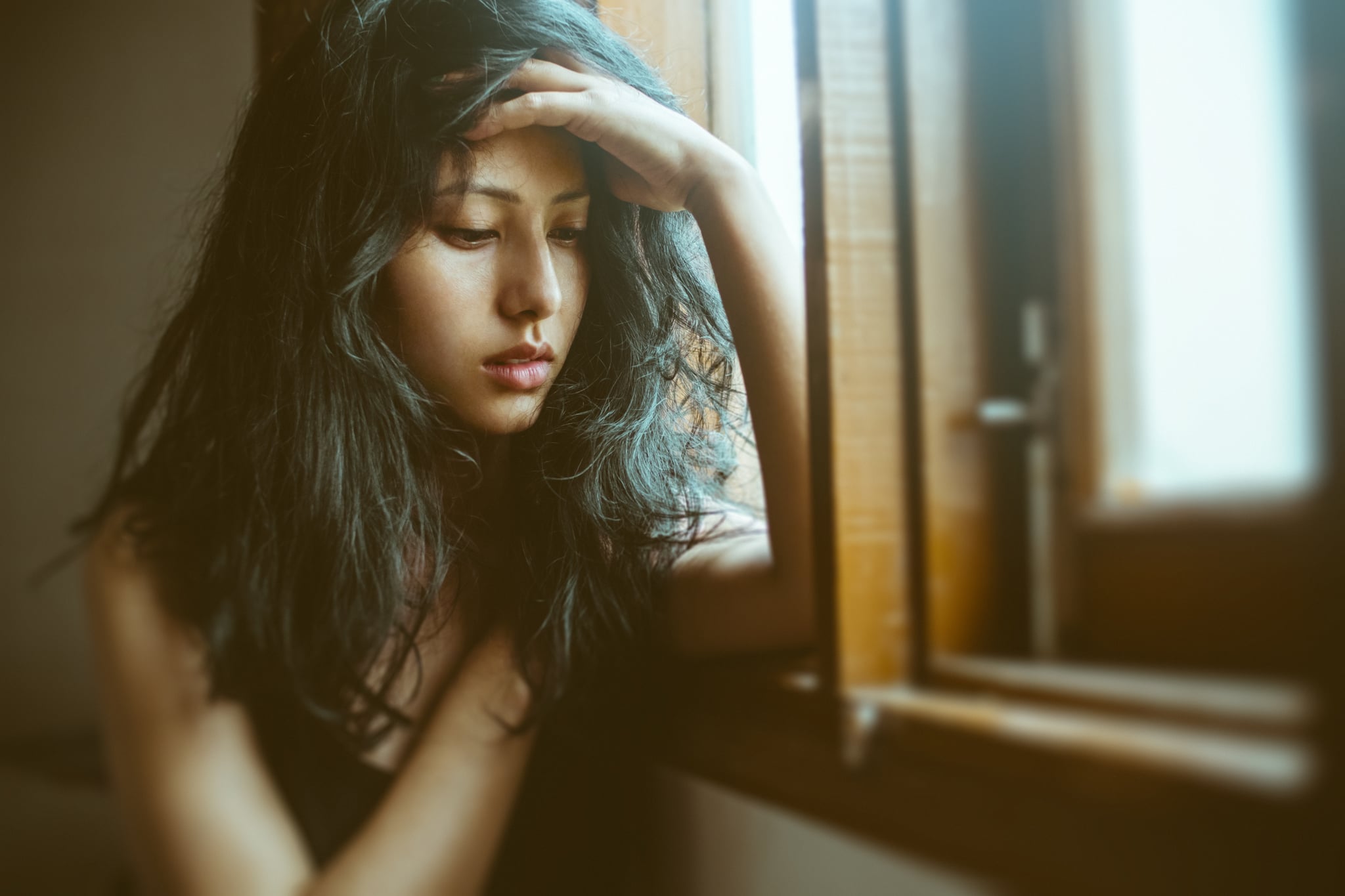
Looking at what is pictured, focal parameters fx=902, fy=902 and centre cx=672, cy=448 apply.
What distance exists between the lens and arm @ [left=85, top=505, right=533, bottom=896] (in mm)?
668

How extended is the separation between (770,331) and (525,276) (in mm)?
200

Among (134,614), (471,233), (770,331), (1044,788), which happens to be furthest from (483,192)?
(1044,788)

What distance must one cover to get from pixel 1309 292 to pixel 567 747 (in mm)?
615

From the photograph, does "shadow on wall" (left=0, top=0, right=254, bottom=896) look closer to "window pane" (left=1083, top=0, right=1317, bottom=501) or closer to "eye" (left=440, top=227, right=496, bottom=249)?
"eye" (left=440, top=227, right=496, bottom=249)

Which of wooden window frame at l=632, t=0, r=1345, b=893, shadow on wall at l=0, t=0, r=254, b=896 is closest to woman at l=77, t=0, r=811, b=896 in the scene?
wooden window frame at l=632, t=0, r=1345, b=893

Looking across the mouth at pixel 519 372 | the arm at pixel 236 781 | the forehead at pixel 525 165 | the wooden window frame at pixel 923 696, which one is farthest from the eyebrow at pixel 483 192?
the arm at pixel 236 781

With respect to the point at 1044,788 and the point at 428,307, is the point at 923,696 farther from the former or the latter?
the point at 428,307

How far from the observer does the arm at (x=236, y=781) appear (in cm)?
67

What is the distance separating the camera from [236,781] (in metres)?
0.68

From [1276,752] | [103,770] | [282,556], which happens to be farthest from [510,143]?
[103,770]

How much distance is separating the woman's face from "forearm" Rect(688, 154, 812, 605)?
0.12 metres

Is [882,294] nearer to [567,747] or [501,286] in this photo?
[501,286]

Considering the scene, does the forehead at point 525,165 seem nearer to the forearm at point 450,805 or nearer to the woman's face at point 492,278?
the woman's face at point 492,278

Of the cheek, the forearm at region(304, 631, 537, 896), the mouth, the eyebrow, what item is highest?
the eyebrow
